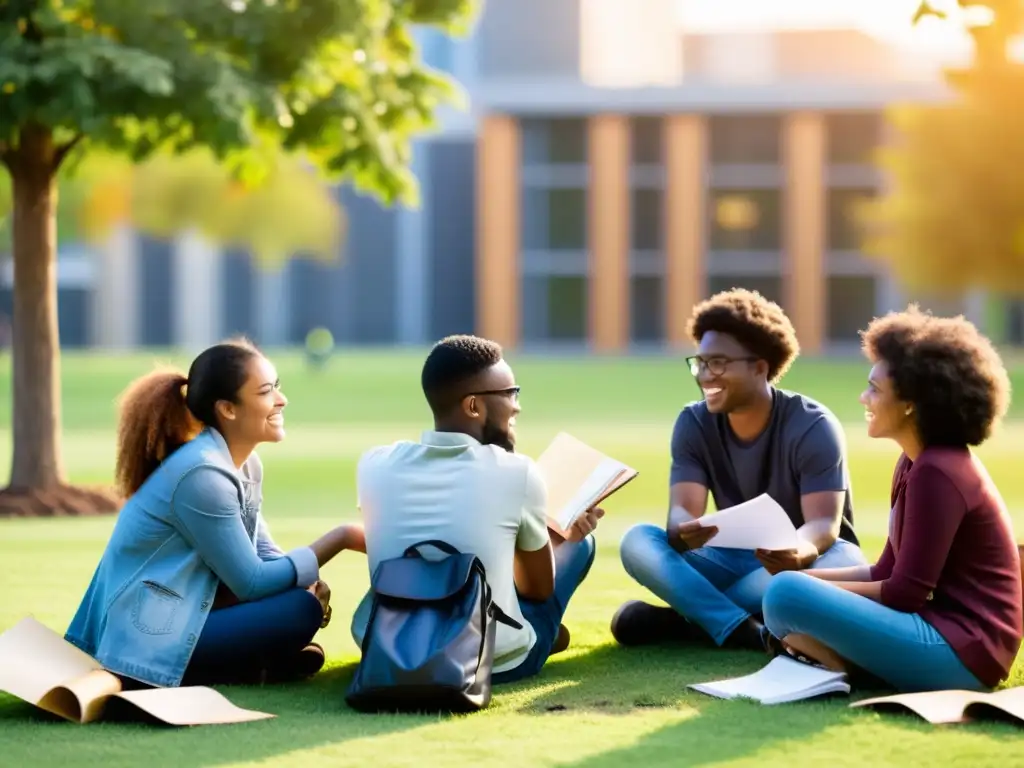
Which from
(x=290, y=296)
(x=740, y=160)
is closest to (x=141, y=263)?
(x=290, y=296)

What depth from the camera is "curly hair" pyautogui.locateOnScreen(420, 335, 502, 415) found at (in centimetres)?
565

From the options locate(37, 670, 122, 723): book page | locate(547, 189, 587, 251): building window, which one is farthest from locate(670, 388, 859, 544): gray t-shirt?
locate(547, 189, 587, 251): building window

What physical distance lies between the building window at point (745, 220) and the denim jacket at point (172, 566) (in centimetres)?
5345

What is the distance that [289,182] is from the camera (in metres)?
45.5

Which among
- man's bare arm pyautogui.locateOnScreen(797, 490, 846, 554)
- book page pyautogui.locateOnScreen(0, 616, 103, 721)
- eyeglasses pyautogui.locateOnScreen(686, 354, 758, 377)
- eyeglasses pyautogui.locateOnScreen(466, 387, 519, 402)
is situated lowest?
book page pyautogui.locateOnScreen(0, 616, 103, 721)

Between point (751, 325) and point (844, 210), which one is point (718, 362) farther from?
point (844, 210)

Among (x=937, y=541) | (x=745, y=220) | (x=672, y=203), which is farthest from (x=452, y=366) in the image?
(x=745, y=220)

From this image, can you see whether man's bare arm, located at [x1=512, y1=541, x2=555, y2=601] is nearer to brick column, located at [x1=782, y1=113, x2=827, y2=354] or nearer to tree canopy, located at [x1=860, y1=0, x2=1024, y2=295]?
tree canopy, located at [x1=860, y1=0, x2=1024, y2=295]

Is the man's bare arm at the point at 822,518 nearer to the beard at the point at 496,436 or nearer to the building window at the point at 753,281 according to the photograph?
the beard at the point at 496,436

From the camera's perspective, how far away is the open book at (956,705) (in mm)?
5348

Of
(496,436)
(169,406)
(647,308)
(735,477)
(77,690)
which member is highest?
(647,308)

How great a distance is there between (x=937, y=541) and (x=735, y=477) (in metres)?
1.57

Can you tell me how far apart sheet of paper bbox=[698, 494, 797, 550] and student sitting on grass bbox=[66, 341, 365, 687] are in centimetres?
138

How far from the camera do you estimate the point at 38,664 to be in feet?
18.9
